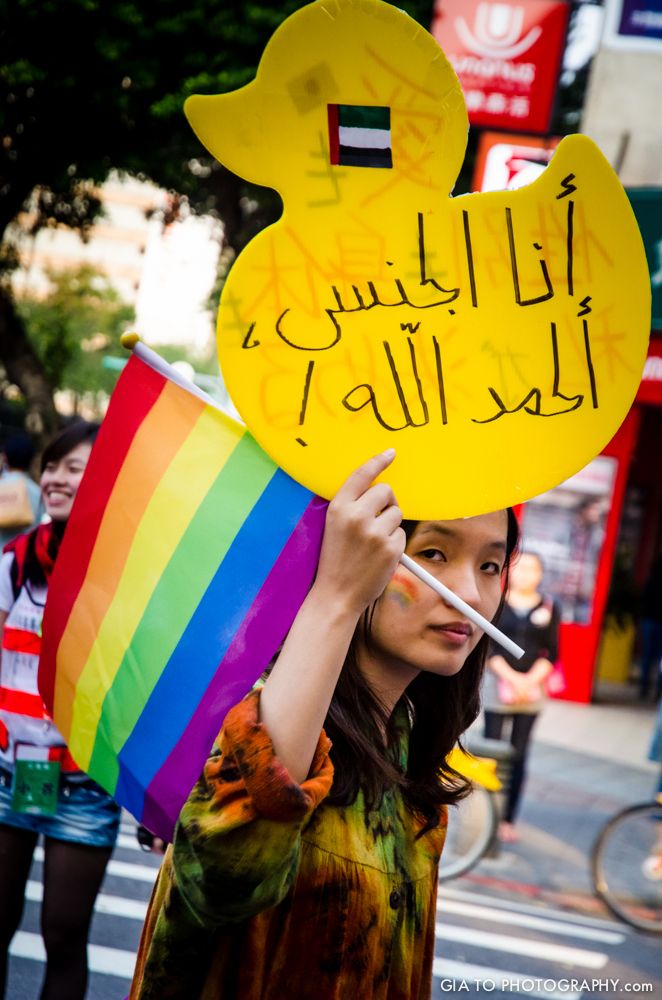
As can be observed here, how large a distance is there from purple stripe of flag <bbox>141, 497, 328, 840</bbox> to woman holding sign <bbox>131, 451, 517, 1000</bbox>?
101mm

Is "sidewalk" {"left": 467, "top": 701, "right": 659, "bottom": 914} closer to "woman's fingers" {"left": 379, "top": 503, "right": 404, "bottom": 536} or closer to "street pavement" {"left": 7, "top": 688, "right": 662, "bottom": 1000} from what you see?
"street pavement" {"left": 7, "top": 688, "right": 662, "bottom": 1000}

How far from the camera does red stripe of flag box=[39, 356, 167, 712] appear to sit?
1874 mm

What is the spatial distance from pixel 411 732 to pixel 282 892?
64 cm

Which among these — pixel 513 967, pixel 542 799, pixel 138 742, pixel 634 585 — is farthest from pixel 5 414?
pixel 138 742

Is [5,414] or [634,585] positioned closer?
[634,585]

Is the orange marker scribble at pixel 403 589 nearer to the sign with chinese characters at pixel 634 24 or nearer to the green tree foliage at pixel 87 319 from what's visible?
the sign with chinese characters at pixel 634 24

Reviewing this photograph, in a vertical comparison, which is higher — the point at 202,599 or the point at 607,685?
the point at 202,599

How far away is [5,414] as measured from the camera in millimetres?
38812

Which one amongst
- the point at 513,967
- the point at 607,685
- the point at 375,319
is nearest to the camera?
the point at 375,319

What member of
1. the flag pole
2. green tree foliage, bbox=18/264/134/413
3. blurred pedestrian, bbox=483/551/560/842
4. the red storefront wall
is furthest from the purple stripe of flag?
Answer: green tree foliage, bbox=18/264/134/413

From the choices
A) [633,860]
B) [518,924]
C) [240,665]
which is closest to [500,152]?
[633,860]

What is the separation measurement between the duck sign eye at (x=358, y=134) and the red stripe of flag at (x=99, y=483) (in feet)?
1.58

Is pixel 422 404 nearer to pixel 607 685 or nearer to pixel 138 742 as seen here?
pixel 138 742

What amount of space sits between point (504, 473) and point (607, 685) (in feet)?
46.9
